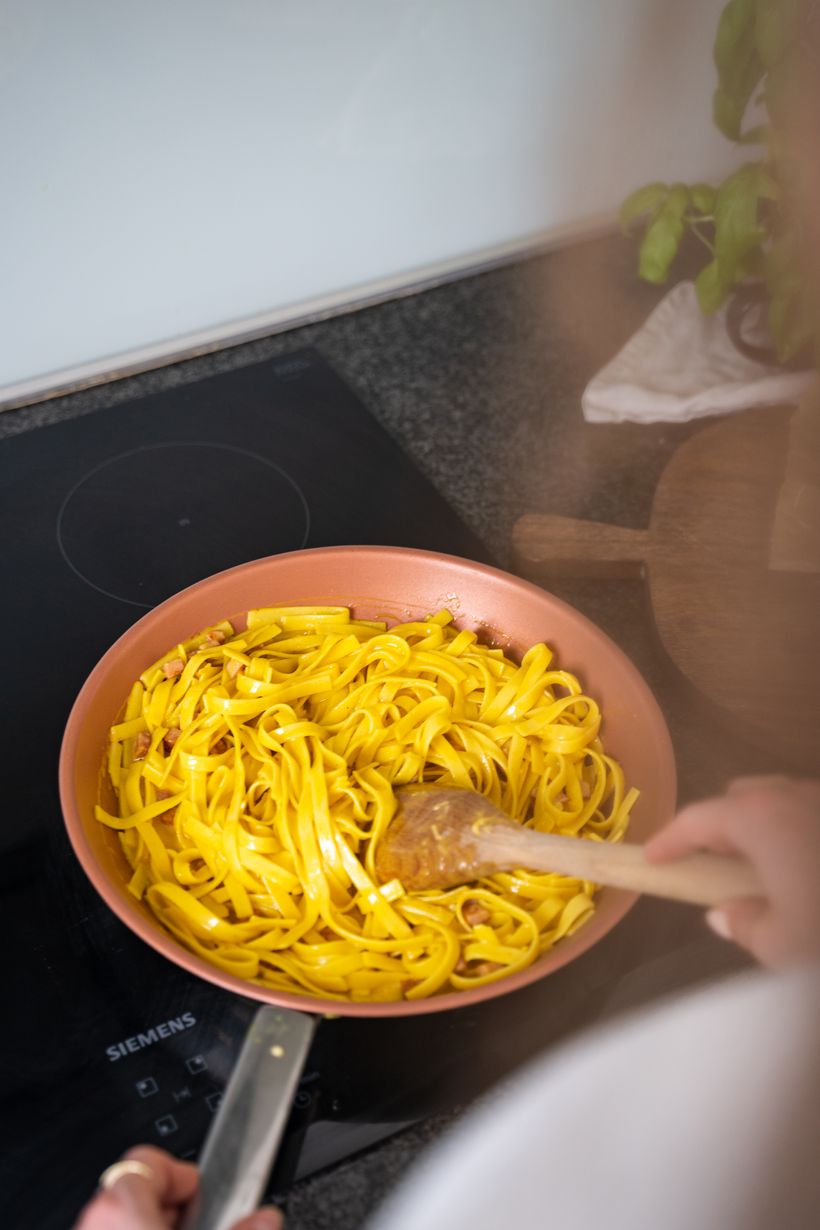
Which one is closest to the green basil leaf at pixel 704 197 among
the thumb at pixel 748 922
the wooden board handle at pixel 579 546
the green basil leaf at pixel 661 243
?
the green basil leaf at pixel 661 243

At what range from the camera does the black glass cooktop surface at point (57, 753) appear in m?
1.04

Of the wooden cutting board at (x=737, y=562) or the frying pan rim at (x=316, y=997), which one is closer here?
the frying pan rim at (x=316, y=997)

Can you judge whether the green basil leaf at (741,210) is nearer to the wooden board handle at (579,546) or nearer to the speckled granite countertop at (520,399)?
the speckled granite countertop at (520,399)

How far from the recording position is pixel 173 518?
1638 mm

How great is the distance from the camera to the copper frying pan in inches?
31.4

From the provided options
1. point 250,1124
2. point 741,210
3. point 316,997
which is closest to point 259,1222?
point 250,1124

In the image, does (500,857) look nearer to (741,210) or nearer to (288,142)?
(741,210)

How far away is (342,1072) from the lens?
3.52 ft

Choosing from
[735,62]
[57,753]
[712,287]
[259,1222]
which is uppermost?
[735,62]

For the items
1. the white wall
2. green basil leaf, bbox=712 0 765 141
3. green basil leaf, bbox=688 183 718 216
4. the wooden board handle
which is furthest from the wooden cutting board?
the white wall

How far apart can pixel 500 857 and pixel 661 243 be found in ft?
3.40

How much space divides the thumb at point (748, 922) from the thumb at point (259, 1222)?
1.32 ft

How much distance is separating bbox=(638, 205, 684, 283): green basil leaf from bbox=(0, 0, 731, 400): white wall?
416 mm

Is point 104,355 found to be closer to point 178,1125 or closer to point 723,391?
point 723,391
